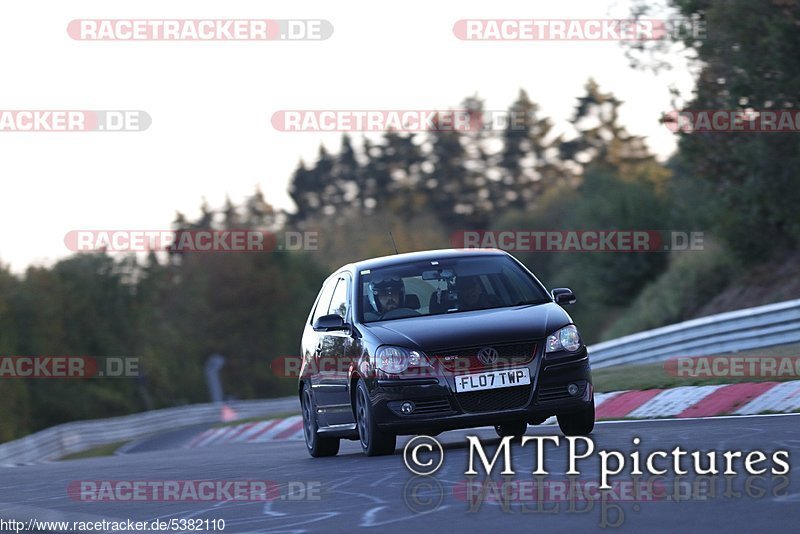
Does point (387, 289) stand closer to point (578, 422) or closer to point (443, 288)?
point (443, 288)

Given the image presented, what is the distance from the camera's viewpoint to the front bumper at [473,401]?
10992mm

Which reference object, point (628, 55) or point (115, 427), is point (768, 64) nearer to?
point (628, 55)

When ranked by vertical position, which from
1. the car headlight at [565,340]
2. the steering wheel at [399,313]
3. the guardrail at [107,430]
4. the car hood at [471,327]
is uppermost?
the steering wheel at [399,313]

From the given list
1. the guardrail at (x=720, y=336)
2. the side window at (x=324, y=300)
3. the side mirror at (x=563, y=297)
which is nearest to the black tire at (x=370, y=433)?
the side window at (x=324, y=300)

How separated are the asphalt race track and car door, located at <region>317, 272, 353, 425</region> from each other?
42cm

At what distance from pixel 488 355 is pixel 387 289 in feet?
5.09

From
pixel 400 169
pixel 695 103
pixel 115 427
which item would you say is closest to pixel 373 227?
pixel 400 169

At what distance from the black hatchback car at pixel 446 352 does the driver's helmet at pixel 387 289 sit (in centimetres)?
1

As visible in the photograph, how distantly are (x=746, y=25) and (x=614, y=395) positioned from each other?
11695 mm

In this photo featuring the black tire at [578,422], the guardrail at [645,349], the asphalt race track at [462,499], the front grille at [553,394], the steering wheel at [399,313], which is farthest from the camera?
the guardrail at [645,349]

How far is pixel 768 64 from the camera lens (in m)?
25.5

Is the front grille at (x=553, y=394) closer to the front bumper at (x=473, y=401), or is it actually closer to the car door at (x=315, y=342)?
the front bumper at (x=473, y=401)

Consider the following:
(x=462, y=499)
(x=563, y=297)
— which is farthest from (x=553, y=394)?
(x=462, y=499)

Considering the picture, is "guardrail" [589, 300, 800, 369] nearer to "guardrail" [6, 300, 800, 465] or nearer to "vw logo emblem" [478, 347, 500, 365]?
"guardrail" [6, 300, 800, 465]
